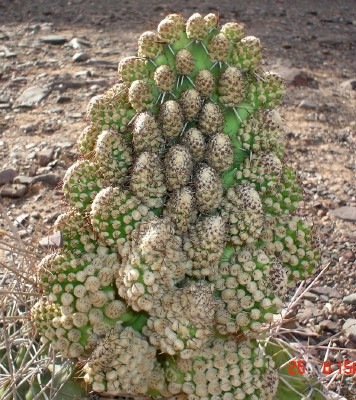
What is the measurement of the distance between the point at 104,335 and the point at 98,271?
16 cm

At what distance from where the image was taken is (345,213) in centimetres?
378

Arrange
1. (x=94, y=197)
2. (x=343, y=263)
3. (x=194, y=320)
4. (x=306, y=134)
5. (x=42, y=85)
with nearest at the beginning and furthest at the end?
1. (x=194, y=320)
2. (x=94, y=197)
3. (x=343, y=263)
4. (x=306, y=134)
5. (x=42, y=85)

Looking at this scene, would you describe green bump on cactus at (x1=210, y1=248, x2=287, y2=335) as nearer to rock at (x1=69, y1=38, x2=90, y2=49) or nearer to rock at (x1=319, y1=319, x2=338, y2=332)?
rock at (x1=319, y1=319, x2=338, y2=332)

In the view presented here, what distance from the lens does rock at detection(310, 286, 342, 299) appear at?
3.12 meters

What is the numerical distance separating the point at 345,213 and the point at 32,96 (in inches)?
108

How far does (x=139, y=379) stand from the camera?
5.36ft

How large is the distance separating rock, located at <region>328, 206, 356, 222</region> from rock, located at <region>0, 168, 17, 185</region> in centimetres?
196

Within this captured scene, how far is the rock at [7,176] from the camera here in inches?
158

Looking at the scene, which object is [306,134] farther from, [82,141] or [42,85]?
[82,141]

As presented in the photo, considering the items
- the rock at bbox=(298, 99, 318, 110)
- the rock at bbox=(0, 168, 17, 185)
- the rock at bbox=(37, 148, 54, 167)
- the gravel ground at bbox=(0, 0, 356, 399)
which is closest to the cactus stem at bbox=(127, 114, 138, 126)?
the gravel ground at bbox=(0, 0, 356, 399)

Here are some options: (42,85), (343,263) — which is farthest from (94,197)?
(42,85)

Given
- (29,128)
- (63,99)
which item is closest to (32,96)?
(63,99)

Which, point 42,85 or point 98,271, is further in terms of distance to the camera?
point 42,85

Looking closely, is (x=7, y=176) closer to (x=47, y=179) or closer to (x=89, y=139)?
(x=47, y=179)
